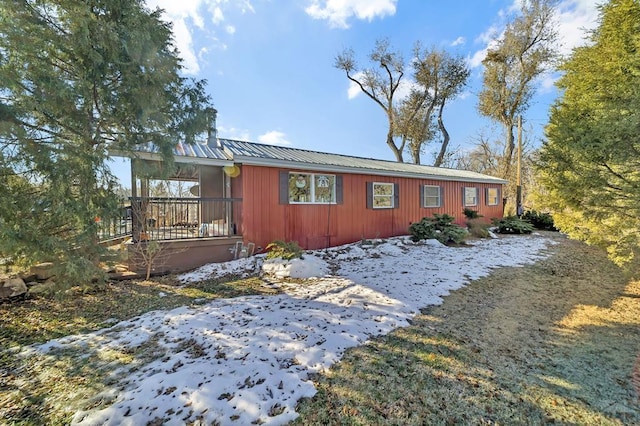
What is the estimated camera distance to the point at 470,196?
14297 mm

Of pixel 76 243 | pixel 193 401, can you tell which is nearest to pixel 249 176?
pixel 76 243

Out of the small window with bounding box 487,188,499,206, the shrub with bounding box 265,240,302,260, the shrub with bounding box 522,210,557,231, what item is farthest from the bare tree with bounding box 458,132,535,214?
the shrub with bounding box 265,240,302,260

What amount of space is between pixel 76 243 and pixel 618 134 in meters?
7.62

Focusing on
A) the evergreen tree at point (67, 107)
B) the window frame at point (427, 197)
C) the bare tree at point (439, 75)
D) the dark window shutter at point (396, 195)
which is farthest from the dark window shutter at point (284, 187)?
the bare tree at point (439, 75)

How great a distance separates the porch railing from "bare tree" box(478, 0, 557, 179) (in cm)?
1992

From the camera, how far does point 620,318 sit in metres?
4.21

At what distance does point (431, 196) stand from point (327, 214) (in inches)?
225

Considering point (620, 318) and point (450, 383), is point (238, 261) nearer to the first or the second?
point (450, 383)

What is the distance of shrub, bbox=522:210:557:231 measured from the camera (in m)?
14.4

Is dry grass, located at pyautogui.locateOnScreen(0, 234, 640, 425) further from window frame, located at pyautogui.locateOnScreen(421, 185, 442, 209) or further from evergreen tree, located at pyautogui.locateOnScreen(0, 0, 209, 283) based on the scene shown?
window frame, located at pyautogui.locateOnScreen(421, 185, 442, 209)

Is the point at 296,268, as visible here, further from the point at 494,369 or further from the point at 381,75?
the point at 381,75

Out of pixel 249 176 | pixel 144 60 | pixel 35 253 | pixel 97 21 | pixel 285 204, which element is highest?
pixel 97 21

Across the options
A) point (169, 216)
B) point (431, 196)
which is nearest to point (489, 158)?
point (431, 196)

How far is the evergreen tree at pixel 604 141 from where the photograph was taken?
4.21m
